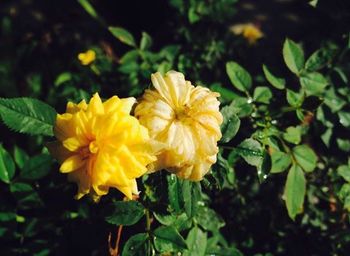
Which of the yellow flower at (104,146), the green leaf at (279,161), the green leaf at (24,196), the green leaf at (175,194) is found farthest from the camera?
the green leaf at (24,196)

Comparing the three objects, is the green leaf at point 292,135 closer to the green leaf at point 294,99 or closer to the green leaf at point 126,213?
the green leaf at point 294,99

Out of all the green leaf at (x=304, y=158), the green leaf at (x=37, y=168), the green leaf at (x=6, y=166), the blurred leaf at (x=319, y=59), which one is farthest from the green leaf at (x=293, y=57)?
the green leaf at (x=6, y=166)

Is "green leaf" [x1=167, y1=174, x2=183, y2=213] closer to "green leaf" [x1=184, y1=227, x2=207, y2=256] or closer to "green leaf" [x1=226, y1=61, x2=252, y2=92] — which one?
"green leaf" [x1=184, y1=227, x2=207, y2=256]

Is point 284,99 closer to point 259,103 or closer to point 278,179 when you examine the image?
point 259,103

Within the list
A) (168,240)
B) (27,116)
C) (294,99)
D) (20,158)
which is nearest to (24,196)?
(20,158)

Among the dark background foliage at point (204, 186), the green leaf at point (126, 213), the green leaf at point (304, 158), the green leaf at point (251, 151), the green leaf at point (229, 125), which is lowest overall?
the dark background foliage at point (204, 186)
